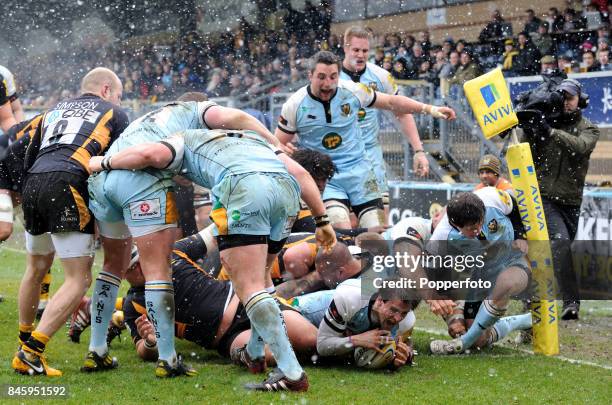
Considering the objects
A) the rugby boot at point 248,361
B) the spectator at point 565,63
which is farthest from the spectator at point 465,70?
the rugby boot at point 248,361

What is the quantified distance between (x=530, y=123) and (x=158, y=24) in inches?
954

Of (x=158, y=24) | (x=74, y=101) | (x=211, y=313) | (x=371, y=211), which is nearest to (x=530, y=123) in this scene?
(x=371, y=211)

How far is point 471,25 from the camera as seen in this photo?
18375 millimetres

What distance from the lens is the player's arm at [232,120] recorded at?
17.8ft

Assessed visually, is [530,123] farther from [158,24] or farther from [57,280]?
[158,24]

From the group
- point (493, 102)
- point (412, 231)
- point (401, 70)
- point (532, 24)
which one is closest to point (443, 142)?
point (532, 24)

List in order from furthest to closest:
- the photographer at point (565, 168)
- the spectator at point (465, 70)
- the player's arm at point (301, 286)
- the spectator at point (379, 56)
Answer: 1. the spectator at point (379, 56)
2. the spectator at point (465, 70)
3. the photographer at point (565, 168)
4. the player's arm at point (301, 286)

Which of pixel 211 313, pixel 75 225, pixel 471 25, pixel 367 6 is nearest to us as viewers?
pixel 75 225

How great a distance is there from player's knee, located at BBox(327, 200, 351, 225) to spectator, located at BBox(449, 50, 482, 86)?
24.1 feet

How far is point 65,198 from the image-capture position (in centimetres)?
545

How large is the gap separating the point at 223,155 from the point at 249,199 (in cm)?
34

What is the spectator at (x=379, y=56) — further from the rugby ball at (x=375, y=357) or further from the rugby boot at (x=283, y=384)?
the rugby boot at (x=283, y=384)

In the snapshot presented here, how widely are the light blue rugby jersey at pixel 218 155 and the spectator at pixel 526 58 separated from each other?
383 inches

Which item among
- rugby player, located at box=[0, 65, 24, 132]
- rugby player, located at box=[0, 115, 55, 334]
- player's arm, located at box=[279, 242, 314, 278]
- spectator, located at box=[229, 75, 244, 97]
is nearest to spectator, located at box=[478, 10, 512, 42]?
spectator, located at box=[229, 75, 244, 97]
